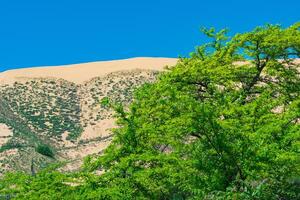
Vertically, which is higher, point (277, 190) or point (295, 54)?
point (295, 54)

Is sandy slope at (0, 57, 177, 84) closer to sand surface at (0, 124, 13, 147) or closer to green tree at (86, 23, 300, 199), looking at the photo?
sand surface at (0, 124, 13, 147)

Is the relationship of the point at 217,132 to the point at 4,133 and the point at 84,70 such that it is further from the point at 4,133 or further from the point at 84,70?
the point at 84,70

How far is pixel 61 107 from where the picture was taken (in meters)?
97.6

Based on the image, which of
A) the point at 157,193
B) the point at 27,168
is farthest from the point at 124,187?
the point at 27,168

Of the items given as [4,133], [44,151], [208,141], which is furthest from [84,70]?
[208,141]

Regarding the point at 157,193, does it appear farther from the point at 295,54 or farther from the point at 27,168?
the point at 27,168

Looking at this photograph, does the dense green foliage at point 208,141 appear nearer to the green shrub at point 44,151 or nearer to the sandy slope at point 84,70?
the green shrub at point 44,151

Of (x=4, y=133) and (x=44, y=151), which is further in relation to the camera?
(x=4, y=133)

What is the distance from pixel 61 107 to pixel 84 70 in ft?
97.0

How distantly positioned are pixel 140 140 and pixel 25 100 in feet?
256

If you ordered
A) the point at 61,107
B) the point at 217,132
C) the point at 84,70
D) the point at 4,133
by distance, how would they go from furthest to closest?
the point at 84,70 → the point at 61,107 → the point at 4,133 → the point at 217,132

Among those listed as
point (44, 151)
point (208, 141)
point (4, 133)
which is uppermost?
point (208, 141)

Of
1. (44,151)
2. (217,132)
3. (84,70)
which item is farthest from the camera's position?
(84,70)

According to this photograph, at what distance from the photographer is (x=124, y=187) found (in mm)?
21062
